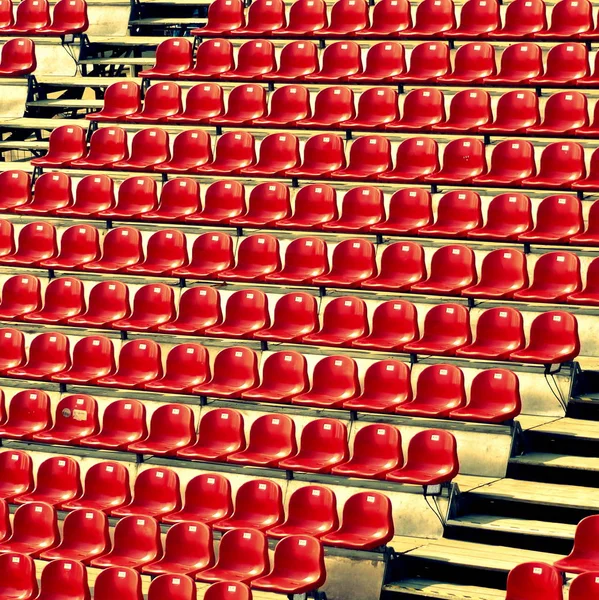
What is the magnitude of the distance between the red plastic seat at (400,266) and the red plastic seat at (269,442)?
1527mm

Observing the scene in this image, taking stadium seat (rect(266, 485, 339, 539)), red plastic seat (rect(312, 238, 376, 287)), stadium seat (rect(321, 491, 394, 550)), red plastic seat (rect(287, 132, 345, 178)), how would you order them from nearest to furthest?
stadium seat (rect(321, 491, 394, 550))
stadium seat (rect(266, 485, 339, 539))
red plastic seat (rect(312, 238, 376, 287))
red plastic seat (rect(287, 132, 345, 178))

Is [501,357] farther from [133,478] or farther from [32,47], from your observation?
[32,47]

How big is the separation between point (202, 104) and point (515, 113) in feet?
9.17

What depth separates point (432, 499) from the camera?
1069cm

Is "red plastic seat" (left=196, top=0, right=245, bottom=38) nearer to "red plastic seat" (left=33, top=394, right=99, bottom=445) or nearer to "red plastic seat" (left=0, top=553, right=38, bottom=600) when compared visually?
"red plastic seat" (left=33, top=394, right=99, bottom=445)

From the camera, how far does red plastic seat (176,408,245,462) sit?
11.3 metres

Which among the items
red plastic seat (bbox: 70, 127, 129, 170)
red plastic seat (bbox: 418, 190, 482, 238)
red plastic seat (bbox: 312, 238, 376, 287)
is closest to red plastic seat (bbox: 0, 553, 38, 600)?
red plastic seat (bbox: 312, 238, 376, 287)

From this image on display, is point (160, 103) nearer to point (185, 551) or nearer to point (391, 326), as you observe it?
point (391, 326)

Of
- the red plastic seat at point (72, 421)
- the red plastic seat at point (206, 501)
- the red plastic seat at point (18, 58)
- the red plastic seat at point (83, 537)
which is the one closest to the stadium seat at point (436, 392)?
the red plastic seat at point (206, 501)

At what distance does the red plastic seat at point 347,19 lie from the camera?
14688 millimetres

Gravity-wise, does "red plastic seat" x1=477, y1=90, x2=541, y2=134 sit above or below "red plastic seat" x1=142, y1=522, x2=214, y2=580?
above

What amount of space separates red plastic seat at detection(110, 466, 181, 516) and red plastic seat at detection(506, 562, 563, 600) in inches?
102

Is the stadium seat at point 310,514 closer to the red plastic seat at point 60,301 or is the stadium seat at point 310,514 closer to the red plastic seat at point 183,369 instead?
the red plastic seat at point 183,369

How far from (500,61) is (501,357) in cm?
356
